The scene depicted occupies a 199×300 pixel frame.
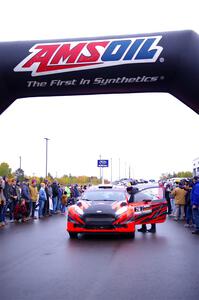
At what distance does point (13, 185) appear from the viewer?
19.5 meters

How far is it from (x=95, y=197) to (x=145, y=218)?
5.68 ft

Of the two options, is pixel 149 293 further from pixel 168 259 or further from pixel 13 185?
pixel 13 185

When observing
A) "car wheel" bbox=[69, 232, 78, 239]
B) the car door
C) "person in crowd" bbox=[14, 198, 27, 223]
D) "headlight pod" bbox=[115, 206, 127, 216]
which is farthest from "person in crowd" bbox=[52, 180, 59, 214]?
"headlight pod" bbox=[115, 206, 127, 216]

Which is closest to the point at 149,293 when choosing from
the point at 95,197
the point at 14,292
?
the point at 14,292

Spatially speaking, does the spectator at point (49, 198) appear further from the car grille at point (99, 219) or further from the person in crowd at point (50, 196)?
the car grille at point (99, 219)

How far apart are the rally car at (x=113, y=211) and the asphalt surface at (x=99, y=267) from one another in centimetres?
38

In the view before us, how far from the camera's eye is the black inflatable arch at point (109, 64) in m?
7.34

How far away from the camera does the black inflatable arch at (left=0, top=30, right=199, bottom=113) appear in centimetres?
734

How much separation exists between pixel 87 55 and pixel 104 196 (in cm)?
773

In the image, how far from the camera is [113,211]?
13.2m

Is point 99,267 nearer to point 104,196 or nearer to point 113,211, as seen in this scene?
point 113,211

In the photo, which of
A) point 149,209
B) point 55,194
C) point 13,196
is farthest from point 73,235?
point 55,194

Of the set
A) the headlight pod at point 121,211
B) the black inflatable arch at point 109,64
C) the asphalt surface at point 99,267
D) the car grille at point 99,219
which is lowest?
the asphalt surface at point 99,267

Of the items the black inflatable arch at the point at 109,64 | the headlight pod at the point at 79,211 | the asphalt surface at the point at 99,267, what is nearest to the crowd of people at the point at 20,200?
the asphalt surface at the point at 99,267
